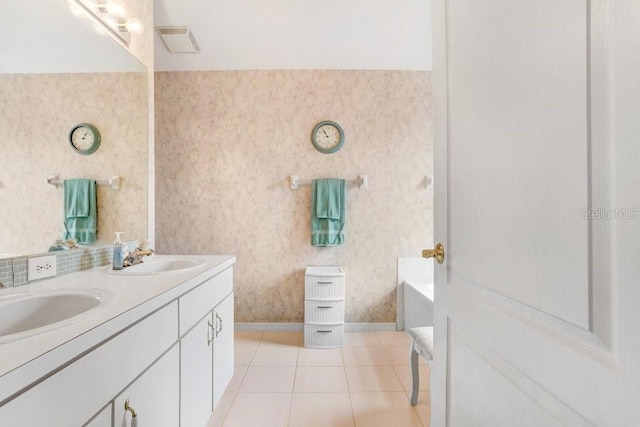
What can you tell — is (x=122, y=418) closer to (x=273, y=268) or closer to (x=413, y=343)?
(x=413, y=343)

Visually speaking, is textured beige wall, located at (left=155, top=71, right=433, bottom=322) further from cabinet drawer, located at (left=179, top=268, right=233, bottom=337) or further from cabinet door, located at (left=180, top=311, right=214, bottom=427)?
cabinet door, located at (left=180, top=311, right=214, bottom=427)

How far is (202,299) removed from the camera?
1.45 meters

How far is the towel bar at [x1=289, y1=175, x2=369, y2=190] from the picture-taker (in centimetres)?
279

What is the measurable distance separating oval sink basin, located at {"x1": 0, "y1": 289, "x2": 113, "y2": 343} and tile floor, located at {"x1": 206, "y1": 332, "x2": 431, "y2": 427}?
1.07m

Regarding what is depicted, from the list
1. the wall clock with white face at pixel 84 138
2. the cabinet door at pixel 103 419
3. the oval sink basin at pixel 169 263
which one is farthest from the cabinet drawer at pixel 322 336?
the wall clock with white face at pixel 84 138

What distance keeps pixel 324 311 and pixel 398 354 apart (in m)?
0.70

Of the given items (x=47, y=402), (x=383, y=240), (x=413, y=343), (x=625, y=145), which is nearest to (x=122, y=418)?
(x=47, y=402)

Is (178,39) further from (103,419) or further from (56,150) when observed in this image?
(103,419)

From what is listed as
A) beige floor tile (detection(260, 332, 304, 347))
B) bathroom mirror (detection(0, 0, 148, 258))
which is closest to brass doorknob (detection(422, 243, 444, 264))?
bathroom mirror (detection(0, 0, 148, 258))

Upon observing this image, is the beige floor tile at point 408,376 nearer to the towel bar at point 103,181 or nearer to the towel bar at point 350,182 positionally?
the towel bar at point 350,182

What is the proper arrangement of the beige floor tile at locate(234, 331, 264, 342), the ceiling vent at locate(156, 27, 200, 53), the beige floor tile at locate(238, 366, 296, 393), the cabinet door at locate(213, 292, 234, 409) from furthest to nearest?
the beige floor tile at locate(234, 331, 264, 342) < the ceiling vent at locate(156, 27, 200, 53) < the beige floor tile at locate(238, 366, 296, 393) < the cabinet door at locate(213, 292, 234, 409)

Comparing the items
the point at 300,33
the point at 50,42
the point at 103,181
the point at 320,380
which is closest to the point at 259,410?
the point at 320,380

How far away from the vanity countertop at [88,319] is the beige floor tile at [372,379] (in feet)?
4.20

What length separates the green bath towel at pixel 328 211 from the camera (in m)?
2.77
